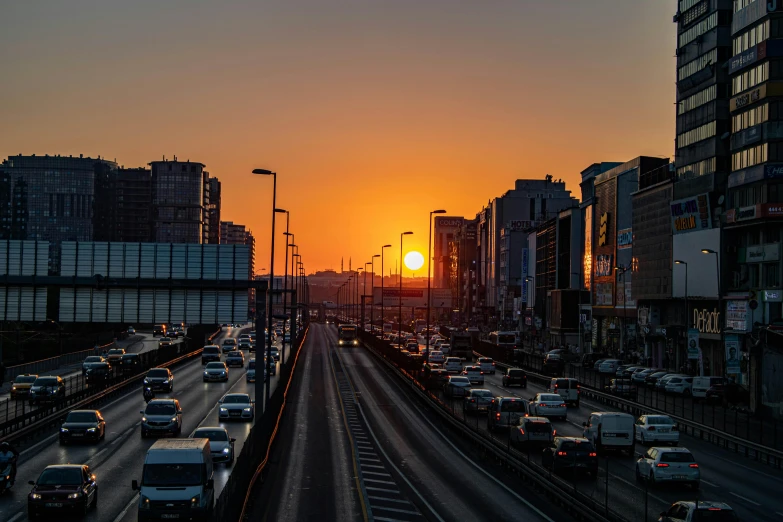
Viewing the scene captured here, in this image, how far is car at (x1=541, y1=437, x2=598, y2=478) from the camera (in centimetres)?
3375

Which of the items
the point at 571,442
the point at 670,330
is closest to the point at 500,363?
the point at 670,330

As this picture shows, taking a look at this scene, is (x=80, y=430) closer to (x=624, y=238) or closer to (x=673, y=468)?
(x=673, y=468)

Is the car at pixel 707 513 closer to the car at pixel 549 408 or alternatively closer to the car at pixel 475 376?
the car at pixel 549 408

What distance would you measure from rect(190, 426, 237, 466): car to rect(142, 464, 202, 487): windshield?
10.5 m

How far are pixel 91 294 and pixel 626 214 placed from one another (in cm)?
8685

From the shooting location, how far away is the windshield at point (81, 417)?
43531mm

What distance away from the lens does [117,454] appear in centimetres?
3994

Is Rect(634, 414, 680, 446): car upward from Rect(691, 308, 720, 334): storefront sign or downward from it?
downward

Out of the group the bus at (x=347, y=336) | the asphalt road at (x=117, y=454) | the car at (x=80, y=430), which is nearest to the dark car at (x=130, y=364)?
the asphalt road at (x=117, y=454)

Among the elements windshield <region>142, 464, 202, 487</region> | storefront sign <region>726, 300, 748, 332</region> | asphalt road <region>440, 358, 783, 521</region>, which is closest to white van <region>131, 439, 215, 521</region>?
windshield <region>142, 464, 202, 487</region>

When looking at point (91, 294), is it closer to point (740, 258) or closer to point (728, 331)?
point (728, 331)

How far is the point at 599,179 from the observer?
130m

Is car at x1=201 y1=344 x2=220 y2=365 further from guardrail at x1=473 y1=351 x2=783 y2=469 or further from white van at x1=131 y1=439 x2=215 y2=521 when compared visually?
white van at x1=131 y1=439 x2=215 y2=521

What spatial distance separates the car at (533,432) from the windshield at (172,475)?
1838 cm
